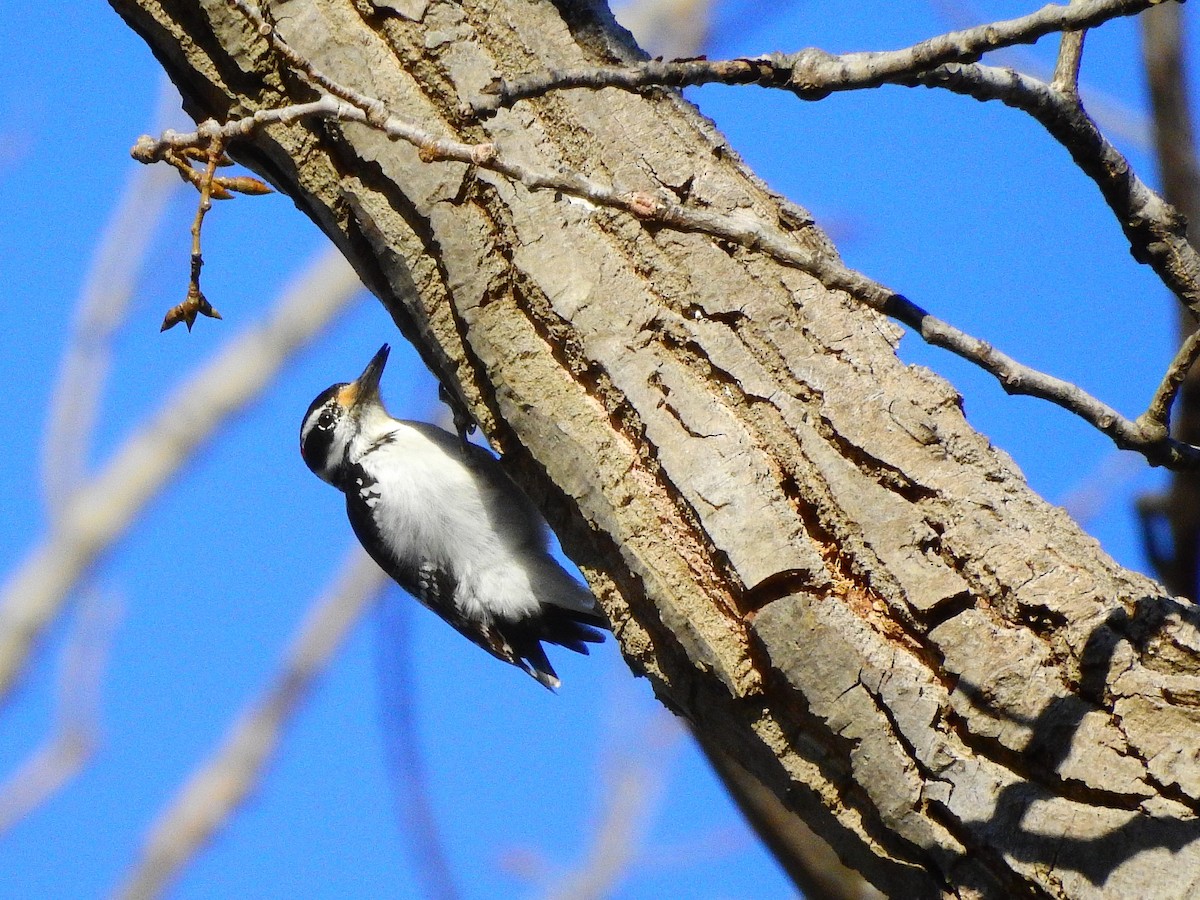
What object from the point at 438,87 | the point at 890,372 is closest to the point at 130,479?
the point at 438,87

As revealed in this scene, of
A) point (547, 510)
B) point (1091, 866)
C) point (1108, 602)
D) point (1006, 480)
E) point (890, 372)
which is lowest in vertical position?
point (1091, 866)

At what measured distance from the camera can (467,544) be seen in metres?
4.42

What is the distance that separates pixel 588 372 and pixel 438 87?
2.41 feet

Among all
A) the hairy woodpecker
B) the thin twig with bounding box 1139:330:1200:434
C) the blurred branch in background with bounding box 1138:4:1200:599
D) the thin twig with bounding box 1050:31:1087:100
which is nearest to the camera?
the thin twig with bounding box 1139:330:1200:434

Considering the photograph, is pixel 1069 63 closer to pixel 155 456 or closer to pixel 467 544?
pixel 467 544

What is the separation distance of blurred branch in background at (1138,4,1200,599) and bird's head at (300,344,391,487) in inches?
128

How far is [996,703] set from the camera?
202 centimetres

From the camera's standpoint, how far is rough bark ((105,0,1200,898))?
6.55 ft

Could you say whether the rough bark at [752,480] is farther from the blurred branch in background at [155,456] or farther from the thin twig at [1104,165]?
the blurred branch in background at [155,456]

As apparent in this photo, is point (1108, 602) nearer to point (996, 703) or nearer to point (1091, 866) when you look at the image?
point (996, 703)

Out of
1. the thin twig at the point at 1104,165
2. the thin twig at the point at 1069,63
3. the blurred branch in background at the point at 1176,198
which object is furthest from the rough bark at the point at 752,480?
the thin twig at the point at 1069,63

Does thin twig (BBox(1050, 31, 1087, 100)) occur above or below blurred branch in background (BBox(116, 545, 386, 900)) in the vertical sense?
below

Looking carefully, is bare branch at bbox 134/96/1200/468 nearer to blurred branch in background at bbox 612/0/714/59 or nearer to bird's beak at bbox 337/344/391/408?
bird's beak at bbox 337/344/391/408

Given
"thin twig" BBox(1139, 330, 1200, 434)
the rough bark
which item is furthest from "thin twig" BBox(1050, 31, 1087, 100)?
the rough bark
